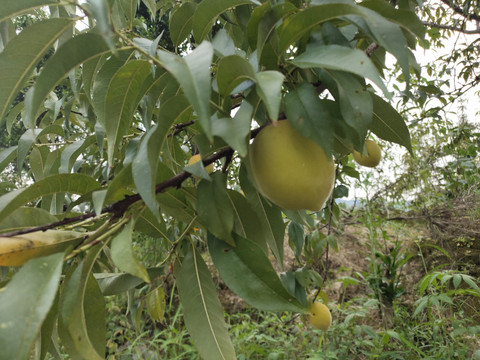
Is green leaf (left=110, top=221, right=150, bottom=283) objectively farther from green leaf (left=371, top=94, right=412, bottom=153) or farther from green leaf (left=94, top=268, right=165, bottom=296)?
green leaf (left=371, top=94, right=412, bottom=153)

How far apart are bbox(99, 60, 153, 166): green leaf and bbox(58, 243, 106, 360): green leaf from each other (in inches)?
6.6

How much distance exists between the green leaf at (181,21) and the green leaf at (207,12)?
0.11m

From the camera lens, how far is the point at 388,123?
56cm

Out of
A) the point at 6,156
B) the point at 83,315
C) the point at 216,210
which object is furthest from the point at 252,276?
the point at 6,156

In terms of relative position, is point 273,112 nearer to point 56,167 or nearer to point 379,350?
point 56,167

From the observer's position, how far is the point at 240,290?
419mm

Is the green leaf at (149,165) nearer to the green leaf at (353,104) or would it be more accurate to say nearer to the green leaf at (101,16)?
the green leaf at (101,16)

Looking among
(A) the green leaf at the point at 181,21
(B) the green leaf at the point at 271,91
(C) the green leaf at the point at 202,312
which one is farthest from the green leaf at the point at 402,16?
(C) the green leaf at the point at 202,312

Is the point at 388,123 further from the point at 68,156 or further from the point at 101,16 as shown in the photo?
the point at 68,156

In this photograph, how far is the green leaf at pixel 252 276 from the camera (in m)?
0.41

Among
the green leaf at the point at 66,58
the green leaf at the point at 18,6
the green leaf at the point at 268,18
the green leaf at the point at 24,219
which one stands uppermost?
the green leaf at the point at 18,6

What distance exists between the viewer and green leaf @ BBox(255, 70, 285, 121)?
0.31 metres

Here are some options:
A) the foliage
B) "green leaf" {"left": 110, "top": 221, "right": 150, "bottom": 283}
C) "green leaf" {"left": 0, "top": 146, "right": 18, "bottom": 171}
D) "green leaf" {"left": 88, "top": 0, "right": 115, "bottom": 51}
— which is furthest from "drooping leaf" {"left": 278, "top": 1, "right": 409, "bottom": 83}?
"green leaf" {"left": 0, "top": 146, "right": 18, "bottom": 171}

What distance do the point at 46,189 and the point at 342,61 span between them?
0.37 meters
